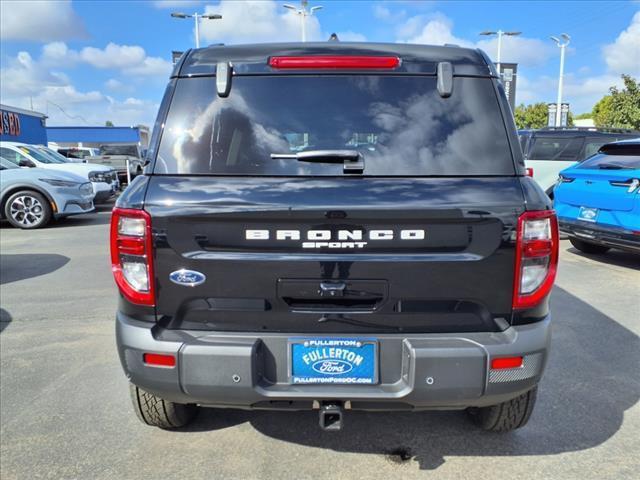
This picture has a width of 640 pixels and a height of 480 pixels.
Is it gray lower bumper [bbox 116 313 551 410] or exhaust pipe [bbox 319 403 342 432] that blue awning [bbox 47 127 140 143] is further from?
exhaust pipe [bbox 319 403 342 432]

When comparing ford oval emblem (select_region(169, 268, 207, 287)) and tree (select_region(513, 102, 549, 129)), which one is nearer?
ford oval emblem (select_region(169, 268, 207, 287))

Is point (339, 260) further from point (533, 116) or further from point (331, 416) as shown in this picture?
point (533, 116)

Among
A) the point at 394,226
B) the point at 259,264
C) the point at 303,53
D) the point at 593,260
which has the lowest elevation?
the point at 593,260

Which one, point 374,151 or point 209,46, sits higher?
point 209,46

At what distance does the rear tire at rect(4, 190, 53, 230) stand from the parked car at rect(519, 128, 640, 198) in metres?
10.1

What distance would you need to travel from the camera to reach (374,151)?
2.24 metres

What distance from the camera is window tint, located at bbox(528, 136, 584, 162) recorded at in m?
9.86

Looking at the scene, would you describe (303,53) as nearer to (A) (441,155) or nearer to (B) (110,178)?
(A) (441,155)

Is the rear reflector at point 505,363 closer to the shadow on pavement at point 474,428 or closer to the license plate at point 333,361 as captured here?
the license plate at point 333,361

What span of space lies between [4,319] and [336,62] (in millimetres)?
4398

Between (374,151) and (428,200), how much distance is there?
34 centimetres

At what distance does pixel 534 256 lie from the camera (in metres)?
2.16

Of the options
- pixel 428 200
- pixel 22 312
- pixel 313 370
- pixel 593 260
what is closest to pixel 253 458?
pixel 313 370

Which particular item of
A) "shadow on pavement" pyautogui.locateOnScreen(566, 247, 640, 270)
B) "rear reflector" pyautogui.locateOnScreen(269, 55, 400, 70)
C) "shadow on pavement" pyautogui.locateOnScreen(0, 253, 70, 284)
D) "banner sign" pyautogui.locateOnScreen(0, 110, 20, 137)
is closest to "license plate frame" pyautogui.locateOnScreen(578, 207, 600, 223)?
"shadow on pavement" pyautogui.locateOnScreen(566, 247, 640, 270)
